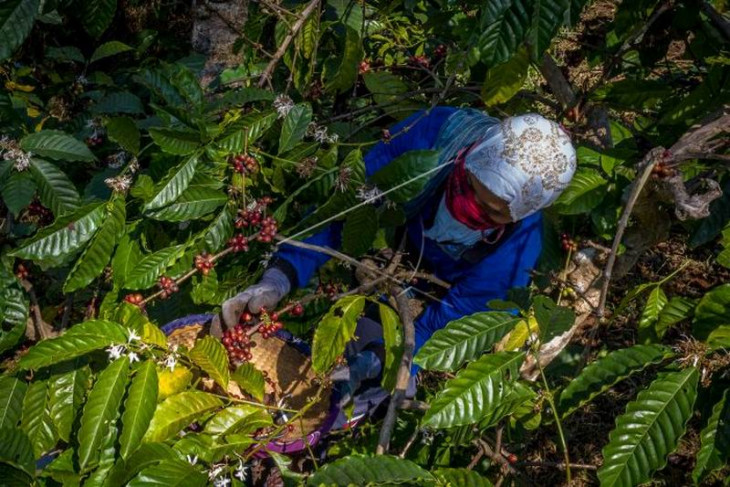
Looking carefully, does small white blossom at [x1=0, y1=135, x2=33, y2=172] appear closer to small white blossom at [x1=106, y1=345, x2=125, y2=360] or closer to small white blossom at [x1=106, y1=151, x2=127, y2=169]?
small white blossom at [x1=106, y1=151, x2=127, y2=169]

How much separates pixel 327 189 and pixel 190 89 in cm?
55

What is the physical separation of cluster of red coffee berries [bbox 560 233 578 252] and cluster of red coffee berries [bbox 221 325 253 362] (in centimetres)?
111

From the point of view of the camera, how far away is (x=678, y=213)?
68.1 inches

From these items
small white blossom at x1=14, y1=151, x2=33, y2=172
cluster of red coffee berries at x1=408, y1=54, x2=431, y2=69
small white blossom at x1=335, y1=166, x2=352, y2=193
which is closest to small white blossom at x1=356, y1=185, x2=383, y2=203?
small white blossom at x1=335, y1=166, x2=352, y2=193

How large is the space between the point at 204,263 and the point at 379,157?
2.45ft

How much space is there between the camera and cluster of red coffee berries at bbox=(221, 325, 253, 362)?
1.91 m

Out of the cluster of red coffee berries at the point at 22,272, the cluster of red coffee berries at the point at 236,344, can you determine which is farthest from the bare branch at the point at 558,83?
the cluster of red coffee berries at the point at 22,272

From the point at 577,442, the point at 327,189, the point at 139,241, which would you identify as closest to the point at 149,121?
the point at 139,241

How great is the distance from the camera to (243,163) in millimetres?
2061

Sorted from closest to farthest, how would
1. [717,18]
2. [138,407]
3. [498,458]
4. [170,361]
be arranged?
[138,407] → [170,361] → [498,458] → [717,18]

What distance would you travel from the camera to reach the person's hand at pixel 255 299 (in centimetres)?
205

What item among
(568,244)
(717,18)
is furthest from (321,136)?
(717,18)

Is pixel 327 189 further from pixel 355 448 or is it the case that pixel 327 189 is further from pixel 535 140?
pixel 355 448

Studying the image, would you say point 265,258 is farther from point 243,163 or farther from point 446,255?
point 446,255
